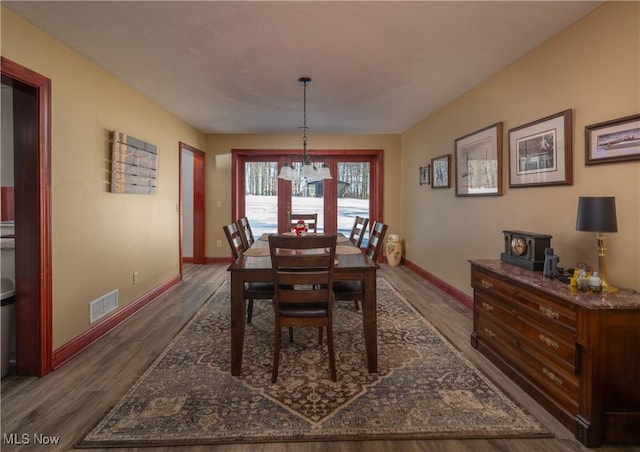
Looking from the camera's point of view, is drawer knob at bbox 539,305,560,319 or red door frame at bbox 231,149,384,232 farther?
red door frame at bbox 231,149,384,232

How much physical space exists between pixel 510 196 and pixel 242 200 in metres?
4.74

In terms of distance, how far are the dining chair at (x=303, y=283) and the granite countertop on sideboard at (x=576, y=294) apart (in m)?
1.19

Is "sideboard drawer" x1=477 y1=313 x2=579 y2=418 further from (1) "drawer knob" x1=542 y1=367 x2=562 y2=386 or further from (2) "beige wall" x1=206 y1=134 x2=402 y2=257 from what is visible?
(2) "beige wall" x1=206 y1=134 x2=402 y2=257

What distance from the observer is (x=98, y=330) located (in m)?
3.07

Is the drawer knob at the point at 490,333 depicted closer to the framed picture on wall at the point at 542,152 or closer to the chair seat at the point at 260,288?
the framed picture on wall at the point at 542,152

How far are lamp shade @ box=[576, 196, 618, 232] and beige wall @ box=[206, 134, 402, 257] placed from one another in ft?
15.4

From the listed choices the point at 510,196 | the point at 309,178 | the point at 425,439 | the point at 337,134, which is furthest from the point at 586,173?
the point at 337,134

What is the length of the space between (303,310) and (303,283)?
0.24 meters

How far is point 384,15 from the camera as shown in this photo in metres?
2.25

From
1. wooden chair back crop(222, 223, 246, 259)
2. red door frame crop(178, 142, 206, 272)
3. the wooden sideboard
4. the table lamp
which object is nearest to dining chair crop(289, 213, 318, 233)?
wooden chair back crop(222, 223, 246, 259)

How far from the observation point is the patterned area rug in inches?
71.8

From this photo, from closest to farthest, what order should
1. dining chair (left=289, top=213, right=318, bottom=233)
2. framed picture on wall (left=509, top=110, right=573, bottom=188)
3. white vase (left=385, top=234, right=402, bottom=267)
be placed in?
framed picture on wall (left=509, top=110, right=573, bottom=188), dining chair (left=289, top=213, right=318, bottom=233), white vase (left=385, top=234, right=402, bottom=267)

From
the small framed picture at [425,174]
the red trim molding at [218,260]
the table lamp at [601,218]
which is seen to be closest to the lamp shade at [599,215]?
the table lamp at [601,218]

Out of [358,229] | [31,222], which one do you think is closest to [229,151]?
[358,229]
